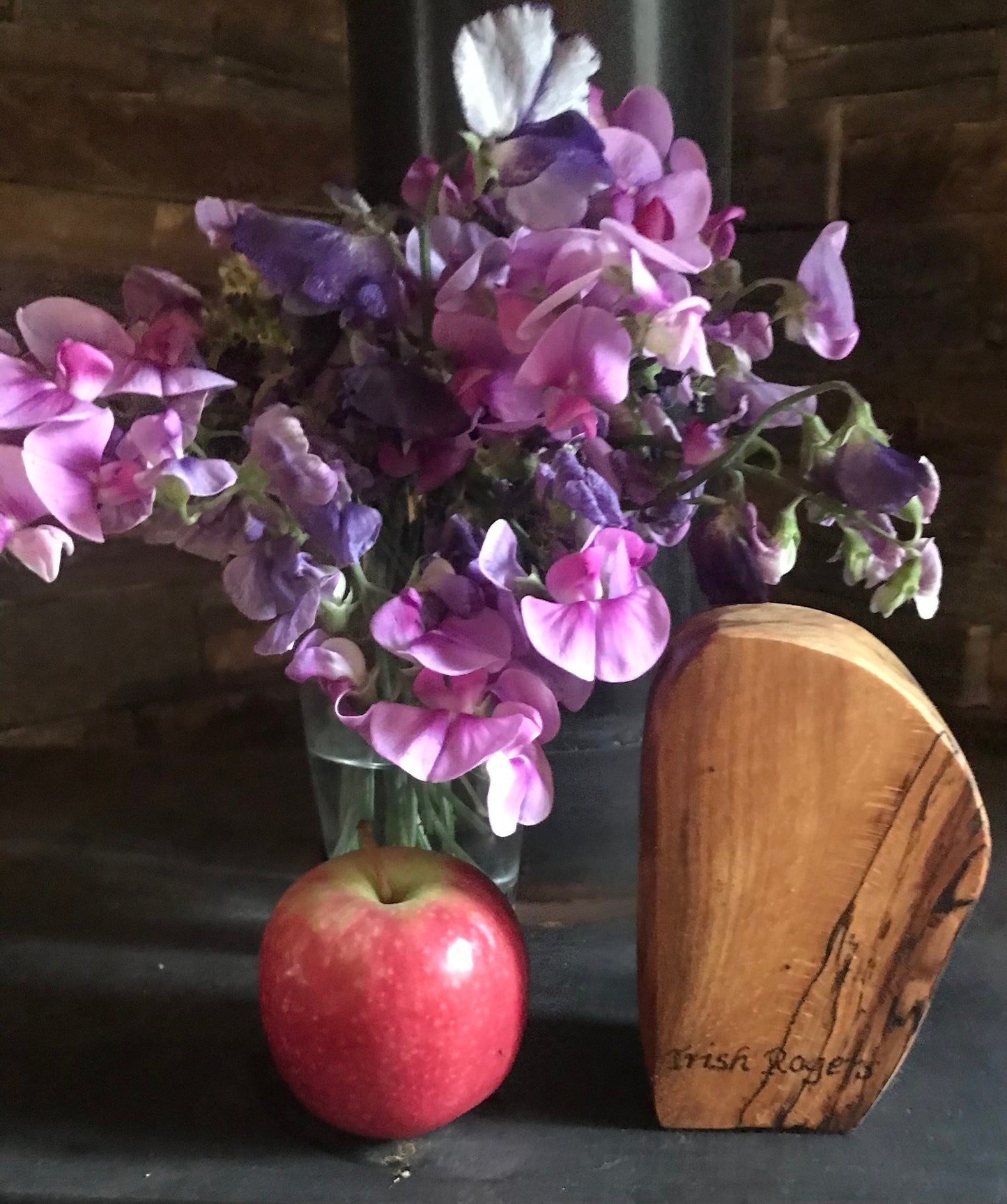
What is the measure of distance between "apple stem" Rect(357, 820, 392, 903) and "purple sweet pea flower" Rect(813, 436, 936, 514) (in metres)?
0.29

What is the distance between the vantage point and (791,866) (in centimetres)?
52

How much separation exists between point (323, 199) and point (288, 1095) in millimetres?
878

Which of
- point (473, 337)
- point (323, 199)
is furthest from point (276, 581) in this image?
point (323, 199)

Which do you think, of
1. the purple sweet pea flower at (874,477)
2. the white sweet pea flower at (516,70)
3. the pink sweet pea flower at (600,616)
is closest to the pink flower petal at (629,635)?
the pink sweet pea flower at (600,616)

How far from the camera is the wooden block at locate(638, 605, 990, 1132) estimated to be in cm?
50

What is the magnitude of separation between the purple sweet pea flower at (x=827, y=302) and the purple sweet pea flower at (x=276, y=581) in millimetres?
267

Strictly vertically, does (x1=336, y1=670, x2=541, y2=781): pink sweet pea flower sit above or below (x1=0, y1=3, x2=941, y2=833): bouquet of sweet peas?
below

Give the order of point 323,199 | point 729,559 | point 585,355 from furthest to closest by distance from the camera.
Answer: point 323,199 → point 729,559 → point 585,355

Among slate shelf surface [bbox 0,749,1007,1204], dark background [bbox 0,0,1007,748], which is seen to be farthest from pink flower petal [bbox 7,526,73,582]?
dark background [bbox 0,0,1007,748]

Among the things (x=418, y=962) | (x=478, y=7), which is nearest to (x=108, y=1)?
(x=478, y=7)

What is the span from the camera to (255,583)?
0.48 meters

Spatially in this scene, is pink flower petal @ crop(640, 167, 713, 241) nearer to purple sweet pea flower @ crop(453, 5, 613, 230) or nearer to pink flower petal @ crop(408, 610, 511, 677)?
purple sweet pea flower @ crop(453, 5, 613, 230)

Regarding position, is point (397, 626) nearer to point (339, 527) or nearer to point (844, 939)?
point (339, 527)

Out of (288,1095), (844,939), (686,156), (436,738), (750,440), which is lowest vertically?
(288,1095)
